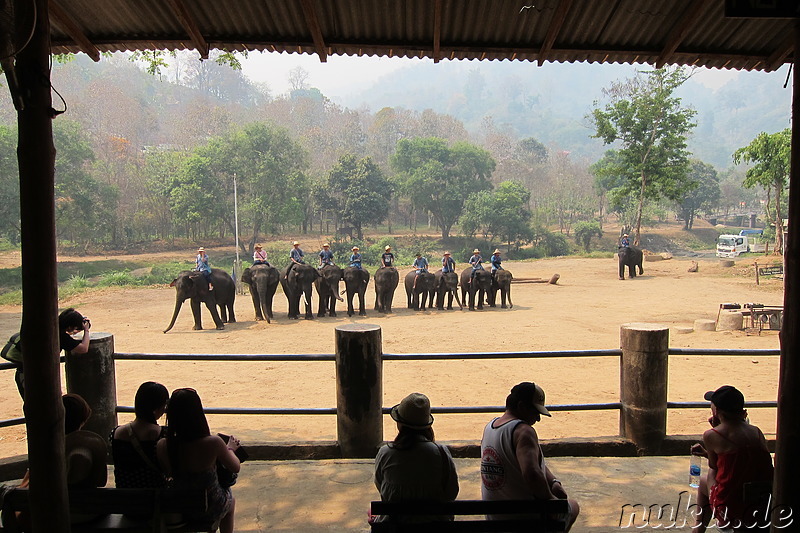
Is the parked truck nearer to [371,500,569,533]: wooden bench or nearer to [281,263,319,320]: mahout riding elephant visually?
[281,263,319,320]: mahout riding elephant

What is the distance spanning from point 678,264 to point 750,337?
2114cm

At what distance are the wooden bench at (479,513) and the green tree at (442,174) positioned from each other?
41.9 metres

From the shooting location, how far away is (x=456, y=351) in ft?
40.6

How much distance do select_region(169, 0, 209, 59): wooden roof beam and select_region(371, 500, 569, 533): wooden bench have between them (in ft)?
10.6

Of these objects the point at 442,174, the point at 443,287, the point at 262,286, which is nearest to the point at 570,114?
the point at 442,174

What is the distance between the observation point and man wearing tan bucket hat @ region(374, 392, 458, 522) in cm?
281

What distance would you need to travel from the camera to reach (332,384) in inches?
366

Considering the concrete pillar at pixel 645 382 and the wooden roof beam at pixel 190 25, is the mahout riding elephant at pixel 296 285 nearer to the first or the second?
the concrete pillar at pixel 645 382

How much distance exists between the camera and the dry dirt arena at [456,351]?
298 inches

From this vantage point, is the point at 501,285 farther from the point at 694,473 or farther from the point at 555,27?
the point at 555,27

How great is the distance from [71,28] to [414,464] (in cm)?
364

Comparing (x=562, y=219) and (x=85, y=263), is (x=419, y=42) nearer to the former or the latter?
(x=85, y=263)

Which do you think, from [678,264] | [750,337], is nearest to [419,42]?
[750,337]

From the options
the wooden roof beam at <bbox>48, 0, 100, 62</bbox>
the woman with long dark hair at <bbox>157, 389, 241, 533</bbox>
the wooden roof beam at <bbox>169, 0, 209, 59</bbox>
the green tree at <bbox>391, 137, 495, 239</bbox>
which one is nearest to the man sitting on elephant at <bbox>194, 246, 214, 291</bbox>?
the wooden roof beam at <bbox>48, 0, 100, 62</bbox>
